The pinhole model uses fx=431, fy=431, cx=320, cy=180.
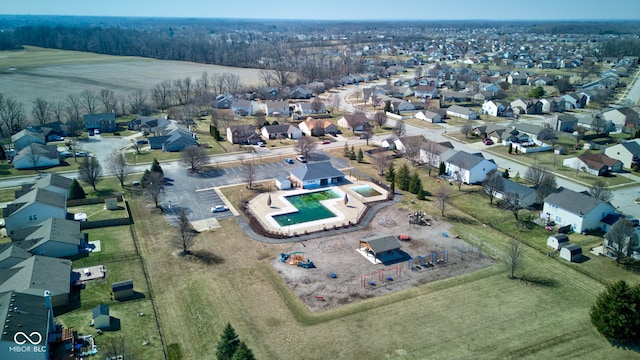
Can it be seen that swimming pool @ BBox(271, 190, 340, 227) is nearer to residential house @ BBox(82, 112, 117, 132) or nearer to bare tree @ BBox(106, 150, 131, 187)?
bare tree @ BBox(106, 150, 131, 187)

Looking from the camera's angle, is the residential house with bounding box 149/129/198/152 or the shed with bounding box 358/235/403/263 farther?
the residential house with bounding box 149/129/198/152

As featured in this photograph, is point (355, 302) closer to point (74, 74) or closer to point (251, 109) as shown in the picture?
point (251, 109)

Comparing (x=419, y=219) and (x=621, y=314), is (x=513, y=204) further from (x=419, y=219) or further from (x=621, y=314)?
(x=621, y=314)

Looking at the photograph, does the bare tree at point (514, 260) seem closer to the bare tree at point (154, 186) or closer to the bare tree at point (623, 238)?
the bare tree at point (623, 238)

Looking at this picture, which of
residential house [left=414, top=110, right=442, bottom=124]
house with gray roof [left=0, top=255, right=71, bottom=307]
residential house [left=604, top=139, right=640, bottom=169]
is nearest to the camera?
house with gray roof [left=0, top=255, right=71, bottom=307]

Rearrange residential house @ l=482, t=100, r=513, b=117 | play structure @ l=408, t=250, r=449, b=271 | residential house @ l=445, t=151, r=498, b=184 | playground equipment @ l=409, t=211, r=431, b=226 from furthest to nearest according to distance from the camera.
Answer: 1. residential house @ l=482, t=100, r=513, b=117
2. residential house @ l=445, t=151, r=498, b=184
3. playground equipment @ l=409, t=211, r=431, b=226
4. play structure @ l=408, t=250, r=449, b=271

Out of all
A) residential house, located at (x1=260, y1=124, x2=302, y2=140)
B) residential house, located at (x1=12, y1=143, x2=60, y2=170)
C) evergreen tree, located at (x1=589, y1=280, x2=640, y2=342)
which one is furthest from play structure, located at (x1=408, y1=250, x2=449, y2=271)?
residential house, located at (x1=12, y1=143, x2=60, y2=170)
